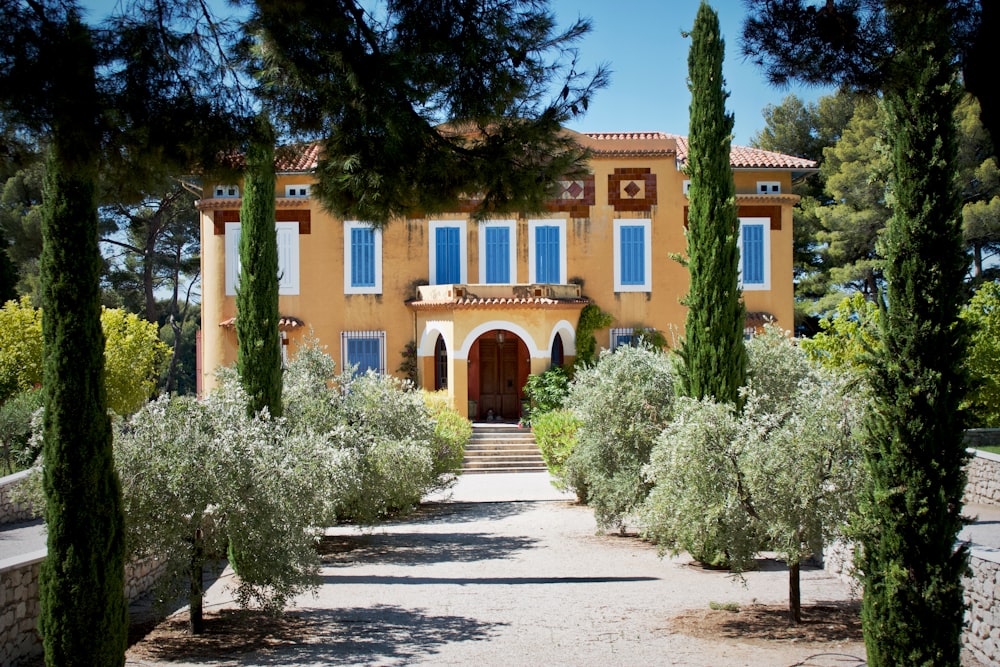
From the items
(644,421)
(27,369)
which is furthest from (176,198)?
(644,421)

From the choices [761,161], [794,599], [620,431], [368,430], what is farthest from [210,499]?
[761,161]

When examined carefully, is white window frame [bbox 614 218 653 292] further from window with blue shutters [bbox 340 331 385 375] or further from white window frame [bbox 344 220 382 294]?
window with blue shutters [bbox 340 331 385 375]

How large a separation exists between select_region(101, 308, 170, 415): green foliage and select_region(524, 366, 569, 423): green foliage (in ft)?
32.6

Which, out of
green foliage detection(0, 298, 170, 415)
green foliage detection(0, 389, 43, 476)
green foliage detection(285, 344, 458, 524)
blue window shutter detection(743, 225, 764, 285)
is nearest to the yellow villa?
blue window shutter detection(743, 225, 764, 285)

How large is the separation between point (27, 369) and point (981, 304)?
21302 millimetres

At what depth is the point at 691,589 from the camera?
11203 mm

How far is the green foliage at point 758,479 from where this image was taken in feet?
28.3

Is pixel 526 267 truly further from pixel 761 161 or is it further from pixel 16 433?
pixel 16 433

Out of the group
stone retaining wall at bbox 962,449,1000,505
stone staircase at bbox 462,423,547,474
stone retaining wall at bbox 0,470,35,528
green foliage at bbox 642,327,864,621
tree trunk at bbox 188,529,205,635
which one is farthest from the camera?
stone staircase at bbox 462,423,547,474

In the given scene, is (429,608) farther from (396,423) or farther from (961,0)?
(961,0)

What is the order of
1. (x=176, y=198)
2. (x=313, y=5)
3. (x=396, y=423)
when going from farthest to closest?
(x=176, y=198), (x=396, y=423), (x=313, y=5)

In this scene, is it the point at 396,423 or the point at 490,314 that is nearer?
the point at 396,423

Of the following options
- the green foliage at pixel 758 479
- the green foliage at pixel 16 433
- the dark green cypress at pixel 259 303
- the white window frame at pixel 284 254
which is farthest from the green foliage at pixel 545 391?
the green foliage at pixel 758 479

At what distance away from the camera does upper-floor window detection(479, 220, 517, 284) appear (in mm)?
25719
